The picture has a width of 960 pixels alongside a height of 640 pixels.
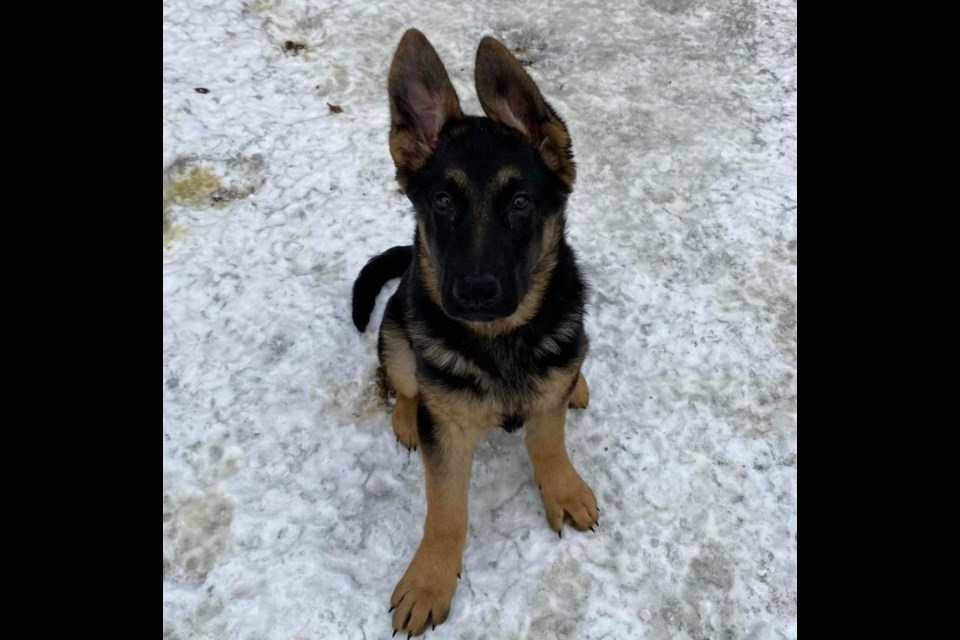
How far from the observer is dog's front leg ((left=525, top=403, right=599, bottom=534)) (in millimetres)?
3428

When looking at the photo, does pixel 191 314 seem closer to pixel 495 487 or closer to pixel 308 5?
pixel 495 487

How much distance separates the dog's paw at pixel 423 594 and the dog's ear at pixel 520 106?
2.12 meters

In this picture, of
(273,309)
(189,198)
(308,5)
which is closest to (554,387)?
(273,309)

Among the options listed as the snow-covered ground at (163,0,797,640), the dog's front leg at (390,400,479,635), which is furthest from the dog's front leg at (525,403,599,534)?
the dog's front leg at (390,400,479,635)

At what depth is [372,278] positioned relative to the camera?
4.08 metres

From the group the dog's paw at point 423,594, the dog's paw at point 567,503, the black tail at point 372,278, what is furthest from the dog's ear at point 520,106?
the dog's paw at point 423,594

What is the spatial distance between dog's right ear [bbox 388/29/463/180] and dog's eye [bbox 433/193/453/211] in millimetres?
280

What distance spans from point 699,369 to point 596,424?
873 millimetres

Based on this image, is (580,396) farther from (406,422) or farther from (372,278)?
(372,278)

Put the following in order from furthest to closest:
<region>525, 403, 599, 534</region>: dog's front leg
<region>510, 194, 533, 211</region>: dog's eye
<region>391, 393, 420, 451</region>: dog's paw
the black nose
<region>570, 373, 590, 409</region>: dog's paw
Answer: <region>570, 373, 590, 409</region>: dog's paw → <region>391, 393, 420, 451</region>: dog's paw → <region>525, 403, 599, 534</region>: dog's front leg → <region>510, 194, 533, 211</region>: dog's eye → the black nose

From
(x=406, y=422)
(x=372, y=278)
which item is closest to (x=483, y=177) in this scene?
(x=372, y=278)

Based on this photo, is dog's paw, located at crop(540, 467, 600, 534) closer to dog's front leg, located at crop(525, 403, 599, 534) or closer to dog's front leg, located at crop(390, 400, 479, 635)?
dog's front leg, located at crop(525, 403, 599, 534)

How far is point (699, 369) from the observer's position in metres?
4.18

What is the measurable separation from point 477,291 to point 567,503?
158cm
